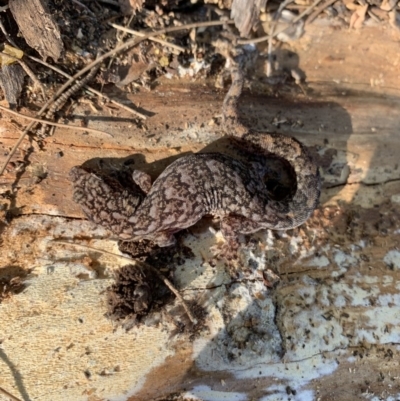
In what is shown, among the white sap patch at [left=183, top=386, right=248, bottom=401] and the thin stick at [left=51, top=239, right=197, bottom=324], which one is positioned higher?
the thin stick at [left=51, top=239, right=197, bottom=324]

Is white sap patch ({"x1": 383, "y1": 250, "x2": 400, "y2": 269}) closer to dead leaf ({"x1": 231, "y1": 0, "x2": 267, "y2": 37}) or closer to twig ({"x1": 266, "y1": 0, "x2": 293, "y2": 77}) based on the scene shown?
twig ({"x1": 266, "y1": 0, "x2": 293, "y2": 77})

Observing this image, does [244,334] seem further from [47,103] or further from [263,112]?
[47,103]

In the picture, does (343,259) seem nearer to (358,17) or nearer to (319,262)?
(319,262)

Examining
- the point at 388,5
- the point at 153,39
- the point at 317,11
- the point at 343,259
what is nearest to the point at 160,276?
the point at 343,259

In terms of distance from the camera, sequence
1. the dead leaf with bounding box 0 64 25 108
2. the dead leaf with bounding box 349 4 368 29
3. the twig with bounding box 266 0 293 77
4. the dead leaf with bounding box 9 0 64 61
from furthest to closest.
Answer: the dead leaf with bounding box 349 4 368 29 < the twig with bounding box 266 0 293 77 < the dead leaf with bounding box 0 64 25 108 < the dead leaf with bounding box 9 0 64 61

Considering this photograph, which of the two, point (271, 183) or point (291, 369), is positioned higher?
point (271, 183)

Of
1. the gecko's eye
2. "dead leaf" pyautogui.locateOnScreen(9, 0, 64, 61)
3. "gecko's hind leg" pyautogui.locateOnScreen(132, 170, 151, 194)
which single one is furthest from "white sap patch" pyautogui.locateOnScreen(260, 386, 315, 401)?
"dead leaf" pyautogui.locateOnScreen(9, 0, 64, 61)

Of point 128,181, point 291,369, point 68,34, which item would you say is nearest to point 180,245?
point 128,181

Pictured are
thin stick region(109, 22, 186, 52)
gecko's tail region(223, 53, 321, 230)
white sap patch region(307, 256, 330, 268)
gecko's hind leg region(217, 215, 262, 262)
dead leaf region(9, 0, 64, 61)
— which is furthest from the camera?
white sap patch region(307, 256, 330, 268)
